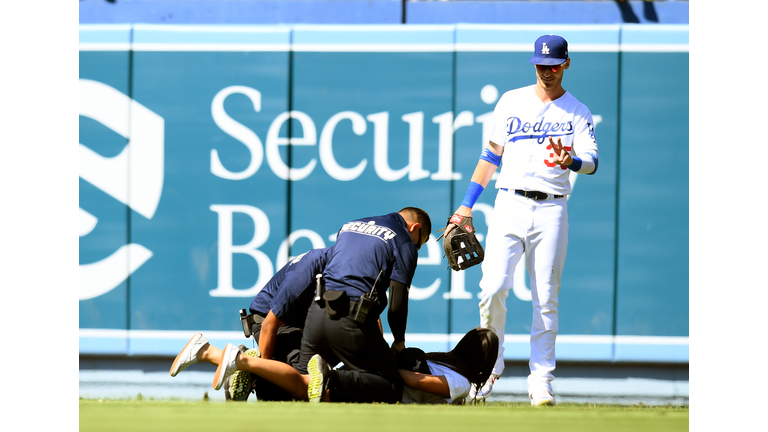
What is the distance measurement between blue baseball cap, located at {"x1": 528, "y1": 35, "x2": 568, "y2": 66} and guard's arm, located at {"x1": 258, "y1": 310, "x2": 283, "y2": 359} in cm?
213

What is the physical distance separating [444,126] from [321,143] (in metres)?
1.00

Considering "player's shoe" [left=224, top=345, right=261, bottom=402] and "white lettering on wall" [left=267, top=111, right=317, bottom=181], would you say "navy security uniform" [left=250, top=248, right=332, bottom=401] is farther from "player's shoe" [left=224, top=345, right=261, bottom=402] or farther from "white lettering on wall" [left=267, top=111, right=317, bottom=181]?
"white lettering on wall" [left=267, top=111, right=317, bottom=181]

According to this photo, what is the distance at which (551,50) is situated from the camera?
420 cm

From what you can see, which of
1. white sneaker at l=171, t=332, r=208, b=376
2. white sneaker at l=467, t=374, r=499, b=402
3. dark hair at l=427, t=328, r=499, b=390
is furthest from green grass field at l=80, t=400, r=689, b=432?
white sneaker at l=467, t=374, r=499, b=402

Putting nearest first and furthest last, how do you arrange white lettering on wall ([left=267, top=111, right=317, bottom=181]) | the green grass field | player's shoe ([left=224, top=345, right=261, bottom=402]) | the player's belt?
1. the green grass field
2. player's shoe ([left=224, top=345, right=261, bottom=402])
3. the player's belt
4. white lettering on wall ([left=267, top=111, right=317, bottom=181])

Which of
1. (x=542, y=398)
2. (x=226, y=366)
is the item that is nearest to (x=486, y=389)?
(x=542, y=398)

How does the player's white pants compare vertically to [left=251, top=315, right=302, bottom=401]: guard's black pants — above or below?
above

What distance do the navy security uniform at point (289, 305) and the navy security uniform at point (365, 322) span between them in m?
0.13

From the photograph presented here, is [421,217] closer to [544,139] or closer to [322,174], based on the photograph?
[544,139]

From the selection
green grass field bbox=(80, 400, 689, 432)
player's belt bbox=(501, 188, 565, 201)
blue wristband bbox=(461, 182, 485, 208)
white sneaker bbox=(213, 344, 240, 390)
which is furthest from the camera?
blue wristband bbox=(461, 182, 485, 208)

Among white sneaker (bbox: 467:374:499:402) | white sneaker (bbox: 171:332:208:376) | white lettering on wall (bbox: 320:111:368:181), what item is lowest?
white sneaker (bbox: 467:374:499:402)

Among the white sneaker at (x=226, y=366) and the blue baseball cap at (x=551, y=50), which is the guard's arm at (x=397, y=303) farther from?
the blue baseball cap at (x=551, y=50)

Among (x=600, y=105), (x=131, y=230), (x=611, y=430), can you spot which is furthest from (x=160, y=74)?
(x=611, y=430)

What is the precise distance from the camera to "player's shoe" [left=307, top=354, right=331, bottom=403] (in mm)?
3811
